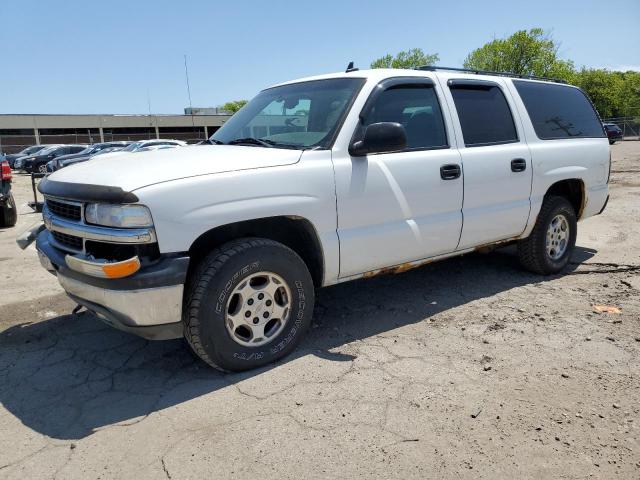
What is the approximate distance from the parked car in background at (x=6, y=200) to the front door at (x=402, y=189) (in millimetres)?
7222

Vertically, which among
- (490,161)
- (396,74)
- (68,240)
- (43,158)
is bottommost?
(43,158)

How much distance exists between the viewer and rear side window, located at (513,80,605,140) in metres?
4.77

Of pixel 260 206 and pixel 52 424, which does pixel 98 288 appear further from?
pixel 260 206

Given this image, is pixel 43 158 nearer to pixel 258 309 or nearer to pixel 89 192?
pixel 89 192

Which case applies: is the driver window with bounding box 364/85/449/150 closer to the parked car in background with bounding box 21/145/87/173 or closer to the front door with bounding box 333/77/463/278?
the front door with bounding box 333/77/463/278

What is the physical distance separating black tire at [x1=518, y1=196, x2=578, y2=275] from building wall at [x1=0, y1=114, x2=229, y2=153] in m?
51.5

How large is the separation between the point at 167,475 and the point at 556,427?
6.32 ft

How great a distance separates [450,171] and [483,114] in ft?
2.69

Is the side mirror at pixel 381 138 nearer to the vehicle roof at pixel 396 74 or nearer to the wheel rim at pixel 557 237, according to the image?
the vehicle roof at pixel 396 74

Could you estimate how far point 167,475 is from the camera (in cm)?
224

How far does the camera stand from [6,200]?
8.34 metres

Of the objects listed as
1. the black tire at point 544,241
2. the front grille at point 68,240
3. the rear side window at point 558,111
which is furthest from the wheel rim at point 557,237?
the front grille at point 68,240

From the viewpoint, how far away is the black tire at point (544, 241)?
487 cm

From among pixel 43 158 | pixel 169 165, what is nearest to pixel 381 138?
pixel 169 165
